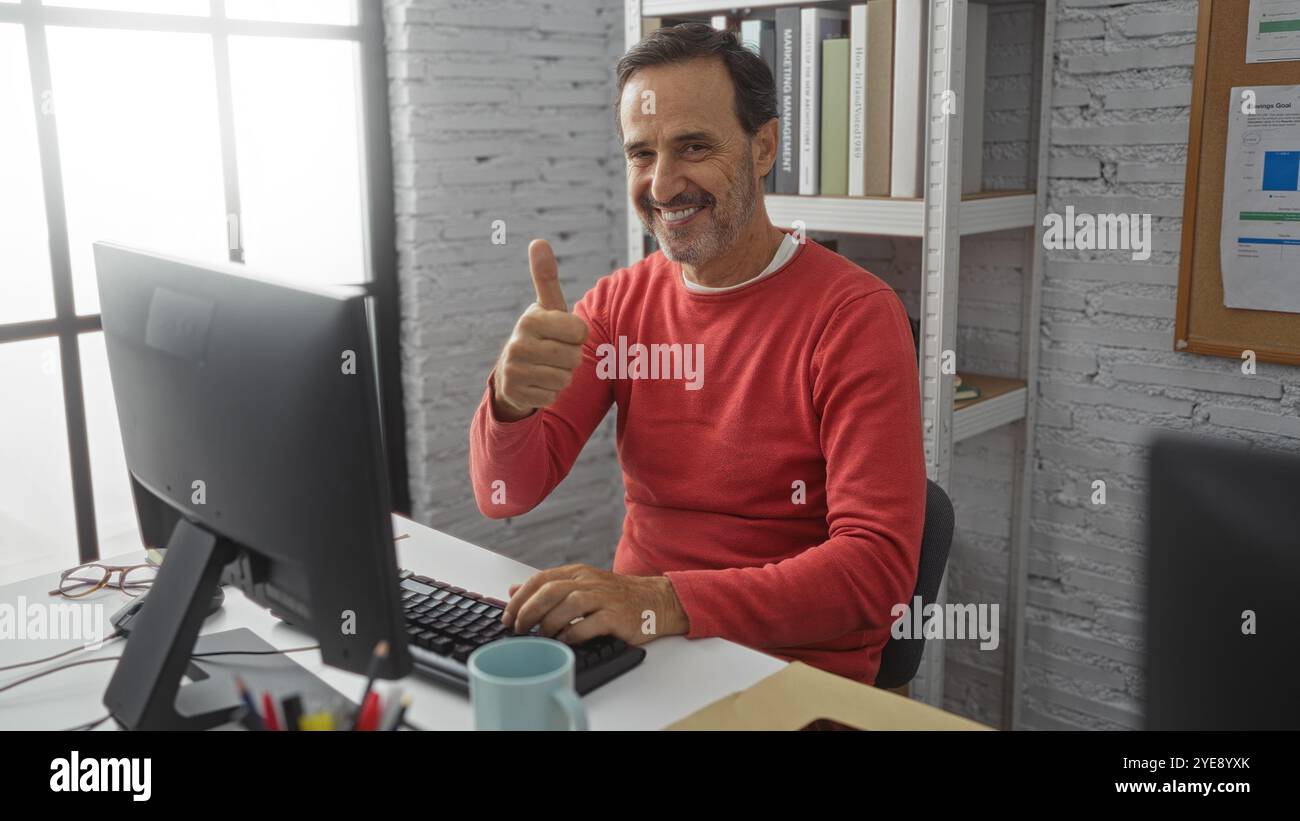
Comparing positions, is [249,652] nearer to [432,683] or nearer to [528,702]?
[432,683]

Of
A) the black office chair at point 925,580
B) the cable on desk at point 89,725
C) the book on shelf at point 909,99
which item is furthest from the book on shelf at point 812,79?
the cable on desk at point 89,725

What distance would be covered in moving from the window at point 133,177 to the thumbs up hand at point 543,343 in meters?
1.18

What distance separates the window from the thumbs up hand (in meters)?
1.18

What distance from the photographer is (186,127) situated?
228 cm

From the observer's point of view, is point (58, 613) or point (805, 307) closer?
point (58, 613)

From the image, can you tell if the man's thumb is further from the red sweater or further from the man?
the red sweater

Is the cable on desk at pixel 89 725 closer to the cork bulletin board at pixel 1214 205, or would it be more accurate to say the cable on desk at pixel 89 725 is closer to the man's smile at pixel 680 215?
the man's smile at pixel 680 215

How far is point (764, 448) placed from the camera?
59.5 inches

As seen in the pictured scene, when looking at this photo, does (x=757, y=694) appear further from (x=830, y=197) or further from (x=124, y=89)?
(x=124, y=89)

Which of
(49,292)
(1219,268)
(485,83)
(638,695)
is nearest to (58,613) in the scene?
(638,695)

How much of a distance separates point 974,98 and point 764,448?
101 cm

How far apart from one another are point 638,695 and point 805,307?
27.5 inches

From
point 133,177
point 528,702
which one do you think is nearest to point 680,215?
point 528,702

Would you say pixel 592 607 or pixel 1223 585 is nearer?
pixel 1223 585
